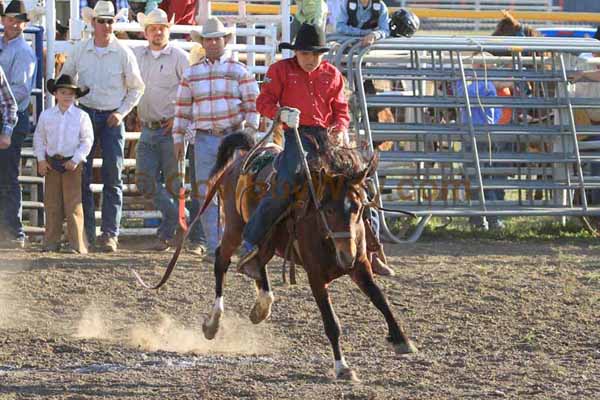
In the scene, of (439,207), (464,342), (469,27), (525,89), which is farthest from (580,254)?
(469,27)

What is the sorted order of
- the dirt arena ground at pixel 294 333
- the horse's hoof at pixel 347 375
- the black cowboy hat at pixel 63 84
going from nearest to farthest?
1. the dirt arena ground at pixel 294 333
2. the horse's hoof at pixel 347 375
3. the black cowboy hat at pixel 63 84

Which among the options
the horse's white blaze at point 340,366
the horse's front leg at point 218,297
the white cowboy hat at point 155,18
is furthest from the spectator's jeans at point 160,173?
the horse's white blaze at point 340,366

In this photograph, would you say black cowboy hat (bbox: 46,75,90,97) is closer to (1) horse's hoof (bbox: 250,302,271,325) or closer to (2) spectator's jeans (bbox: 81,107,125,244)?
(2) spectator's jeans (bbox: 81,107,125,244)

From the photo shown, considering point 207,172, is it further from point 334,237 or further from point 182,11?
point 334,237

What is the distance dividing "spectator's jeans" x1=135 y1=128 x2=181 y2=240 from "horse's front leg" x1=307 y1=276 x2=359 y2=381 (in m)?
4.45

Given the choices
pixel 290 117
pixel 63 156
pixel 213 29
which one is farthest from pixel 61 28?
pixel 290 117

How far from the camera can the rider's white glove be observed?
6.92 metres

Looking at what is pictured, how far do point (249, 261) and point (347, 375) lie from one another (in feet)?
3.80

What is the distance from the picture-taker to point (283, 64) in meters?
7.64

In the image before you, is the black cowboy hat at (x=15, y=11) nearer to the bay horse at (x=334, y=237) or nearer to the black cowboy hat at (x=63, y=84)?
the black cowboy hat at (x=63, y=84)

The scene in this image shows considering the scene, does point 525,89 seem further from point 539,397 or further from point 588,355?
point 539,397

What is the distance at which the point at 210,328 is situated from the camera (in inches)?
291

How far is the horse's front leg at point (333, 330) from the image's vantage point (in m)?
6.36

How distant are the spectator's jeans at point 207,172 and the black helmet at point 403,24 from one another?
2.68 m
